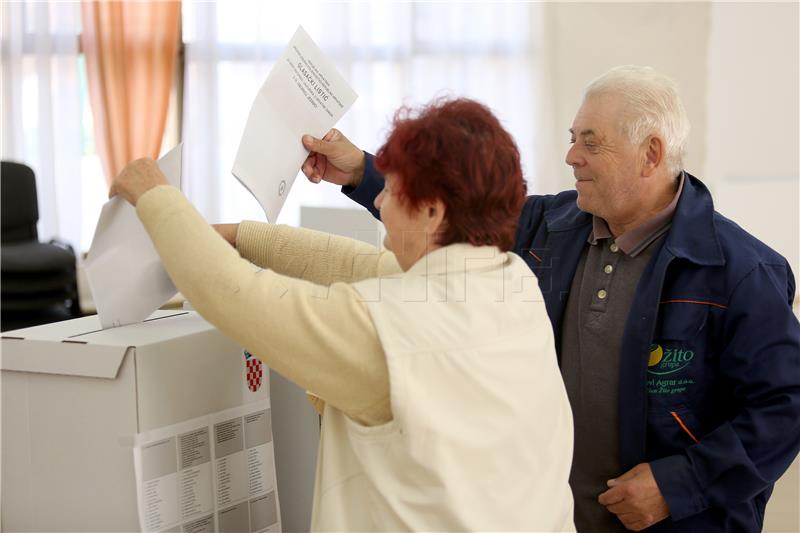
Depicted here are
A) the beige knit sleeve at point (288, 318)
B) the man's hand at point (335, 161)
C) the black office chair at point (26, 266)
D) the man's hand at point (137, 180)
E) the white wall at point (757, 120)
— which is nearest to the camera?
the beige knit sleeve at point (288, 318)

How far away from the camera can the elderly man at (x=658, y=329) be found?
4.74 ft

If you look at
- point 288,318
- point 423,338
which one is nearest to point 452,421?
point 423,338

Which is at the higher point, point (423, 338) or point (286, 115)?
point (286, 115)

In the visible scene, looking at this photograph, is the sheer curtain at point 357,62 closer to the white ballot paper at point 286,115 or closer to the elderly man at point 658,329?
the elderly man at point 658,329

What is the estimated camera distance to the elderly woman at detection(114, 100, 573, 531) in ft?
3.21

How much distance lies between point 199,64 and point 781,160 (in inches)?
133

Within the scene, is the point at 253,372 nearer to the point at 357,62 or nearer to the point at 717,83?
the point at 357,62

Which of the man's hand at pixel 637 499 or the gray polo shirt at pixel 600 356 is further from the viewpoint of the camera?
the gray polo shirt at pixel 600 356

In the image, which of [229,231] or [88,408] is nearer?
[88,408]

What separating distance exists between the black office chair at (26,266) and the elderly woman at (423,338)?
110 inches

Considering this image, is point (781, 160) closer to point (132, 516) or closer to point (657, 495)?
point (657, 495)

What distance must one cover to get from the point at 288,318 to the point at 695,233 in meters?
0.91

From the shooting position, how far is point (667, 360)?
1.51 meters

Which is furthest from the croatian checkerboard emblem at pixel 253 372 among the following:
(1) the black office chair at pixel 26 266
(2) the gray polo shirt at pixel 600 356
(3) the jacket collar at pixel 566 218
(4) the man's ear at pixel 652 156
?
(1) the black office chair at pixel 26 266
